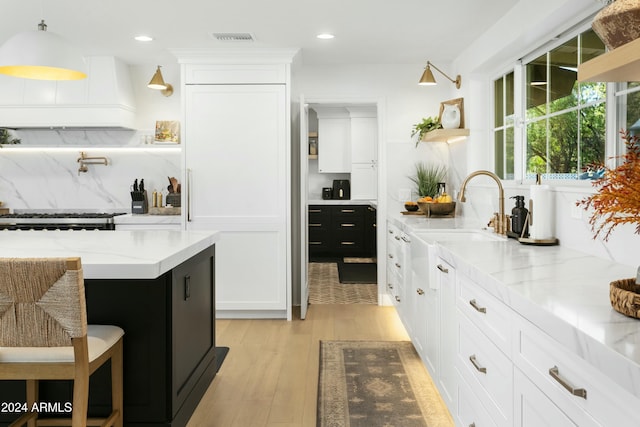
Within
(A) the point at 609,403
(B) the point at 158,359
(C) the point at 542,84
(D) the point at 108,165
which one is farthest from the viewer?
(D) the point at 108,165

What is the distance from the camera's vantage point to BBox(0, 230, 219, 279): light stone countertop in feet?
6.93

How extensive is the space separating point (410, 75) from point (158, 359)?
3.90m

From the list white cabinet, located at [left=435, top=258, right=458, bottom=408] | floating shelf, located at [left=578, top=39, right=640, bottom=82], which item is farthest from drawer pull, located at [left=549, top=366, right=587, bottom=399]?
white cabinet, located at [left=435, top=258, right=458, bottom=408]

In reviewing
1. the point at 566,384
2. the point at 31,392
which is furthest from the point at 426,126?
the point at 566,384

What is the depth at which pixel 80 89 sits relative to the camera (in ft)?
16.7

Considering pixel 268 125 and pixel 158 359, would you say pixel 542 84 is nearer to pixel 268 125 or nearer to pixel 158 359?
pixel 268 125

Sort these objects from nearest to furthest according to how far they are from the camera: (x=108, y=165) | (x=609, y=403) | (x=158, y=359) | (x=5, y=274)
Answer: (x=609, y=403), (x=5, y=274), (x=158, y=359), (x=108, y=165)

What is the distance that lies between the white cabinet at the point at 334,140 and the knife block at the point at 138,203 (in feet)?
13.5

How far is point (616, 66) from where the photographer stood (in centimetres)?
146

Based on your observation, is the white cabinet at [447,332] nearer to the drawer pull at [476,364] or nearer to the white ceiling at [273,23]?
the drawer pull at [476,364]

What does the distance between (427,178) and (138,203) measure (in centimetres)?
283

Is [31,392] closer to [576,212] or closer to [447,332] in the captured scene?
[447,332]

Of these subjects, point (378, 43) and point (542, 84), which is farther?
point (378, 43)

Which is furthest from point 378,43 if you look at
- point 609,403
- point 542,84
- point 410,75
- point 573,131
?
point 609,403
